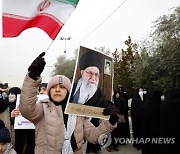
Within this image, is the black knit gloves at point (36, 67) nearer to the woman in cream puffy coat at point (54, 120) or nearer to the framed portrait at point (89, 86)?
the woman in cream puffy coat at point (54, 120)

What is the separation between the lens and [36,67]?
2.53 metres

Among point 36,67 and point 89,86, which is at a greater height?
point 36,67

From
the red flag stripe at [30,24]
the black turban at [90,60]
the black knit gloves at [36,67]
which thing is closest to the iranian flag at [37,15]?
the red flag stripe at [30,24]

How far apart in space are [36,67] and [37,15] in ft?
4.01

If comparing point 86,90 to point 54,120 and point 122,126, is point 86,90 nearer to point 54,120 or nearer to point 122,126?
point 54,120

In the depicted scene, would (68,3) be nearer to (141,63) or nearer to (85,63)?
(85,63)

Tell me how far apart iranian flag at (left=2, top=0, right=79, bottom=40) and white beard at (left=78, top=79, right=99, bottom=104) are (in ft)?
2.71

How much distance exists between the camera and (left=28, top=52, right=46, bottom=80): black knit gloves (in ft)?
8.28

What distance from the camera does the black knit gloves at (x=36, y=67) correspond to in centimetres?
252

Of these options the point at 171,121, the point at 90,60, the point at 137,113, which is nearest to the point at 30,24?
the point at 90,60

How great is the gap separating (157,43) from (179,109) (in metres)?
16.7

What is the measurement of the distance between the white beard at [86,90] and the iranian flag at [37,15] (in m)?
0.83

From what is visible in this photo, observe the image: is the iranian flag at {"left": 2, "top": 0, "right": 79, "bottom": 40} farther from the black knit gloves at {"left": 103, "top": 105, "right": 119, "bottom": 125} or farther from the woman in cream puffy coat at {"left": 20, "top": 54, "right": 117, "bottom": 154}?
the black knit gloves at {"left": 103, "top": 105, "right": 119, "bottom": 125}

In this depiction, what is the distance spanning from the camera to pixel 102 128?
2904 millimetres
